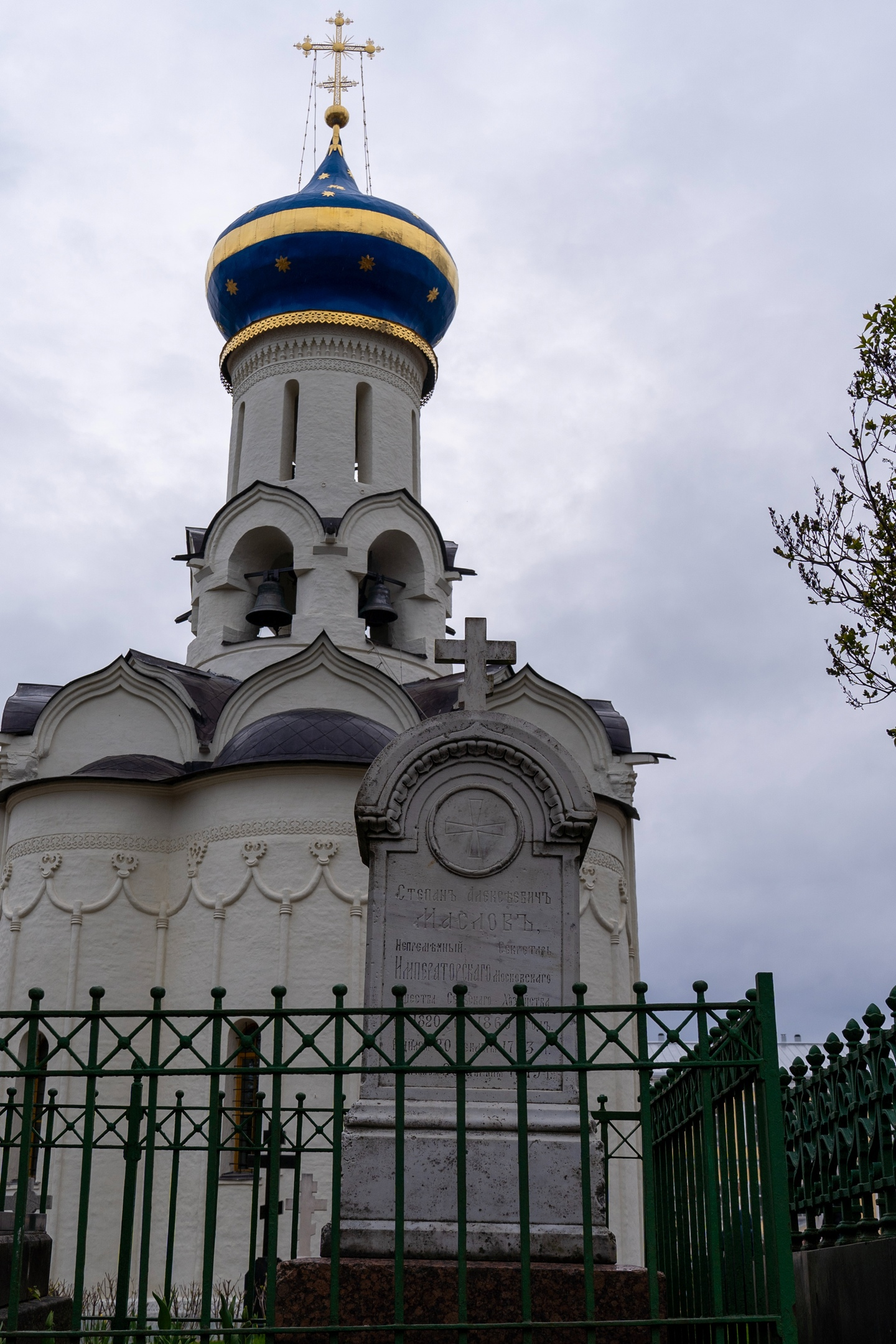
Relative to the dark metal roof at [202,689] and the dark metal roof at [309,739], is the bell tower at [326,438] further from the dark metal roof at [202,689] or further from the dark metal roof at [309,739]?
the dark metal roof at [309,739]

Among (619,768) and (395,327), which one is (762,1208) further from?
(395,327)

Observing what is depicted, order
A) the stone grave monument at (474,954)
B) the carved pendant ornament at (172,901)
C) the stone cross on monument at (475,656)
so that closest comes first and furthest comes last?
the stone grave monument at (474,954) < the stone cross on monument at (475,656) < the carved pendant ornament at (172,901)

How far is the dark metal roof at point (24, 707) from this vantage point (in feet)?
53.8

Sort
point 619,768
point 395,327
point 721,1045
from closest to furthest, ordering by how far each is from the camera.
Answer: point 721,1045 → point 619,768 → point 395,327

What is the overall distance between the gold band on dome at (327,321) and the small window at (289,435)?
2.74 ft

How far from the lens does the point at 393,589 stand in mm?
18781

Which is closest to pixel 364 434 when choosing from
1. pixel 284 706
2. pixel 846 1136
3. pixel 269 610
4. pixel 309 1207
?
pixel 269 610

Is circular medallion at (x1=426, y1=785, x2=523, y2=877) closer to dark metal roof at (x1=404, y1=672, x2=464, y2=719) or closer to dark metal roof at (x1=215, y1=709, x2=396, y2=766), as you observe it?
dark metal roof at (x1=215, y1=709, x2=396, y2=766)

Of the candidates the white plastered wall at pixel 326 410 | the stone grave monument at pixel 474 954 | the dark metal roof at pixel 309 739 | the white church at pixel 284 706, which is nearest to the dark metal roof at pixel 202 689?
the white church at pixel 284 706

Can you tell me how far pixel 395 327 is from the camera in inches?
778

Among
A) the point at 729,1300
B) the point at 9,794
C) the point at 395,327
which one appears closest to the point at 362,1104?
the point at 729,1300

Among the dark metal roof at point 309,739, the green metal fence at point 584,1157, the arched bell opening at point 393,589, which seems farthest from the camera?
the arched bell opening at point 393,589

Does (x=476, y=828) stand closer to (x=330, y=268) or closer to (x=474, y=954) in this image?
(x=474, y=954)

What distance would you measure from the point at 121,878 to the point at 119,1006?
1.41 m
